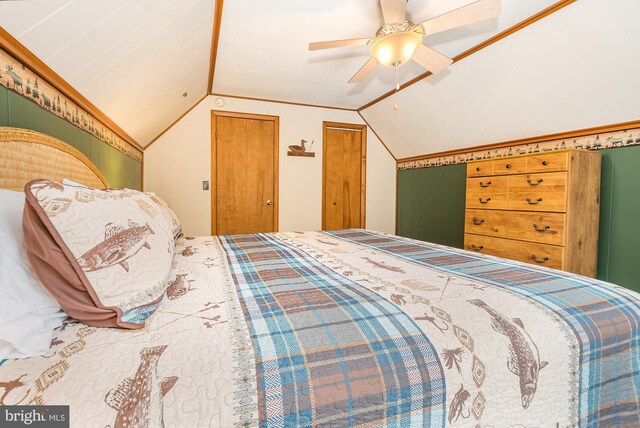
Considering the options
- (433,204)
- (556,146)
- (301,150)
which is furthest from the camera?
(301,150)

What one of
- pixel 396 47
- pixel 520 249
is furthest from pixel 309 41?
pixel 520 249

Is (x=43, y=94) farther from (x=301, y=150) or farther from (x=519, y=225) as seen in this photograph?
(x=519, y=225)

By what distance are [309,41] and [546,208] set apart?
2.36 meters

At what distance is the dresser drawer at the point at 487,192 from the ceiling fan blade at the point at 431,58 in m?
1.16

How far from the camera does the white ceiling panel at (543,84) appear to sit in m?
1.86

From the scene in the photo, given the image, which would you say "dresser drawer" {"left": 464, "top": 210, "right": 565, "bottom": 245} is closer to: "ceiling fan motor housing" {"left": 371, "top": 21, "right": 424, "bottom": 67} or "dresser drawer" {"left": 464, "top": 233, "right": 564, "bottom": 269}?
"dresser drawer" {"left": 464, "top": 233, "right": 564, "bottom": 269}

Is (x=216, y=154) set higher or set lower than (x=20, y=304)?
higher

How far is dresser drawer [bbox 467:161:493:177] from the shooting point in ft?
8.86

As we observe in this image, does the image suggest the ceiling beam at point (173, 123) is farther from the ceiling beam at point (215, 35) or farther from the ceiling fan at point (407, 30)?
the ceiling fan at point (407, 30)

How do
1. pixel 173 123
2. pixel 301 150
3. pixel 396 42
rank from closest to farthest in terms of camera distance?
pixel 396 42
pixel 173 123
pixel 301 150

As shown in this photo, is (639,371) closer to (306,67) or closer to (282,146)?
(306,67)

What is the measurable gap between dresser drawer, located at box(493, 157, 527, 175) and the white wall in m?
2.01

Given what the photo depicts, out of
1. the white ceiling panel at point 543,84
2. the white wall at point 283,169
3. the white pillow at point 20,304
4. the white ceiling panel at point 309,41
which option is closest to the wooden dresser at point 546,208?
the white ceiling panel at point 543,84

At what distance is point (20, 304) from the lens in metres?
0.64
